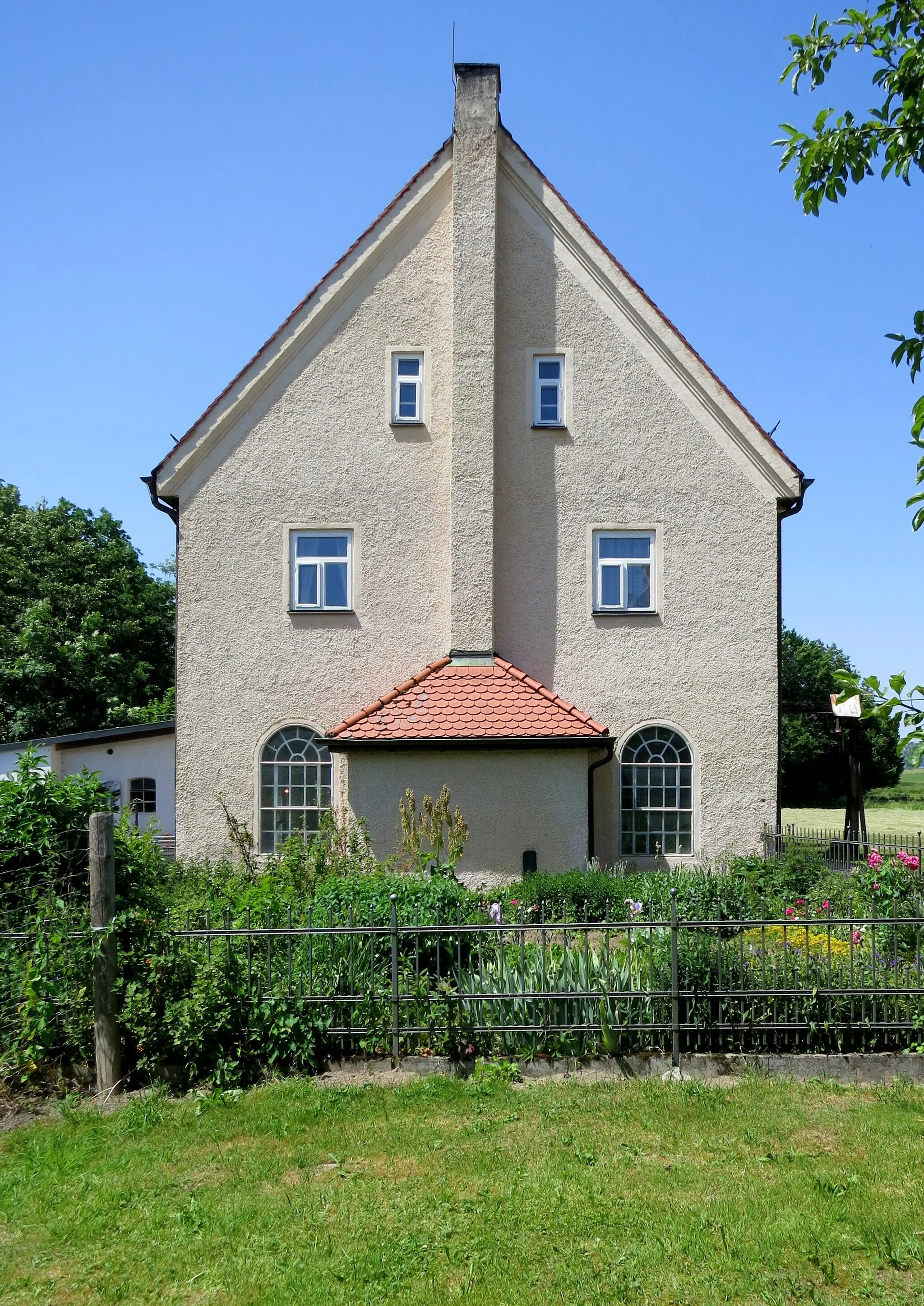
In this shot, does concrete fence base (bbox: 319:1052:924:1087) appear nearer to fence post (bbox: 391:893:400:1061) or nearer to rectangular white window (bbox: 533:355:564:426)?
fence post (bbox: 391:893:400:1061)

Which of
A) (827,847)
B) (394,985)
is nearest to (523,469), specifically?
(827,847)

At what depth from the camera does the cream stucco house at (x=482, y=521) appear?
15414 mm

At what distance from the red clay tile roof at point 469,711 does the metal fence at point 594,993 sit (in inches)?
243

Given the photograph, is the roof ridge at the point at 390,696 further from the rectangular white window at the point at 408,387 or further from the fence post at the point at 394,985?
the fence post at the point at 394,985

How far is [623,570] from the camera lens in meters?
15.7

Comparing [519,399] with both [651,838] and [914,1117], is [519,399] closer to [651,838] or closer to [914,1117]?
[651,838]

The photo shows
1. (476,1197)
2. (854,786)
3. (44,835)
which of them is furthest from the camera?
(854,786)

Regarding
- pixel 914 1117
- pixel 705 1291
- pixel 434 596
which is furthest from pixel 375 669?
pixel 705 1291

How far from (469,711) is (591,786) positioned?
238cm

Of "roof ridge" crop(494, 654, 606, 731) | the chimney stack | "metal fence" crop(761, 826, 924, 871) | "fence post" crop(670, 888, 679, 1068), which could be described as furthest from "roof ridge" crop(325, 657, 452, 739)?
"fence post" crop(670, 888, 679, 1068)

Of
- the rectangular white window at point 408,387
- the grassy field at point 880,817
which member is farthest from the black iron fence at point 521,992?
the grassy field at point 880,817

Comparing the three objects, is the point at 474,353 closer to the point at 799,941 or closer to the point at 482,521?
the point at 482,521

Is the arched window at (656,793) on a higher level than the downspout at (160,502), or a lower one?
lower

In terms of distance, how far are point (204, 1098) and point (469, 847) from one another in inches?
286
